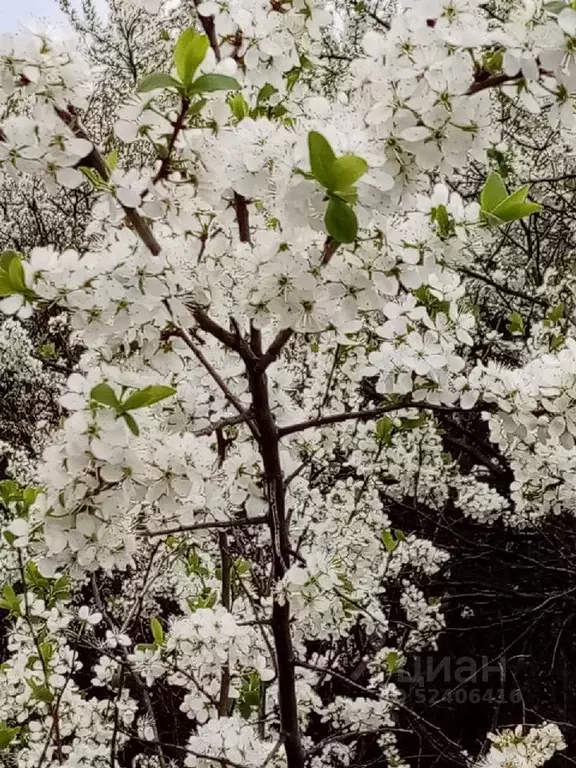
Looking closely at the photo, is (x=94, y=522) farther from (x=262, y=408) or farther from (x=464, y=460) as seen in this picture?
(x=464, y=460)

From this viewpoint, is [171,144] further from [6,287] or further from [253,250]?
[6,287]

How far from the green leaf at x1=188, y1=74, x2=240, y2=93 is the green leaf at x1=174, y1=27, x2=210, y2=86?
2 cm

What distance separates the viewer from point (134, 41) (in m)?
6.86

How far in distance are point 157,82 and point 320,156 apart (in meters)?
0.26

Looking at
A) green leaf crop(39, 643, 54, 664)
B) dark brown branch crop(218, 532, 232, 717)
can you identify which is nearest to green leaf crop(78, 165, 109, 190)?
dark brown branch crop(218, 532, 232, 717)

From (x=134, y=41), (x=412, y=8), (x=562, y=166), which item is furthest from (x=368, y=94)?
(x=134, y=41)

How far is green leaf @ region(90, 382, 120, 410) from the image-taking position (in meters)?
1.04

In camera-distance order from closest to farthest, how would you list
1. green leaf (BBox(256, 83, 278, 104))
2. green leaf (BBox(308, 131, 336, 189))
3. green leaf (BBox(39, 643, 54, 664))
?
green leaf (BBox(308, 131, 336, 189)), green leaf (BBox(256, 83, 278, 104)), green leaf (BBox(39, 643, 54, 664))

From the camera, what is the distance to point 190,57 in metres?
1.05

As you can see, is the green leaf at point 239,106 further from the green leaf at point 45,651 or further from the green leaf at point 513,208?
the green leaf at point 45,651

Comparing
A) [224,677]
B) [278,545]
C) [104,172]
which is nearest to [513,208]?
[104,172]

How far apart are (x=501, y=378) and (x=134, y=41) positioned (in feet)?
21.3

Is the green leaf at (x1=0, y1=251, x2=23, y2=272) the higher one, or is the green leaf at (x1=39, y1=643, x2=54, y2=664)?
the green leaf at (x1=39, y1=643, x2=54, y2=664)

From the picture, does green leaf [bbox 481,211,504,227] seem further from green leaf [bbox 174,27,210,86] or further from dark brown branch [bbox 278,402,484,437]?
green leaf [bbox 174,27,210,86]
